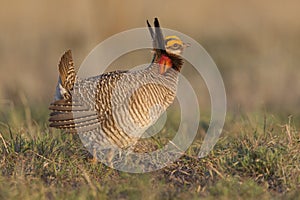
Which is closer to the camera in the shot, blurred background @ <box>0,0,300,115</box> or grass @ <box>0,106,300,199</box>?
grass @ <box>0,106,300,199</box>

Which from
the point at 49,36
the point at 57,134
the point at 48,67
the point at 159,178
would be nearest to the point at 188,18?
the point at 49,36

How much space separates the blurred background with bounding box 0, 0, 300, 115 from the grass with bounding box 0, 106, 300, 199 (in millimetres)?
2388

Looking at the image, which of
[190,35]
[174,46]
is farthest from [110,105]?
[190,35]

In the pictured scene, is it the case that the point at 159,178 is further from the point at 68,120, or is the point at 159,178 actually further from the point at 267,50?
the point at 267,50

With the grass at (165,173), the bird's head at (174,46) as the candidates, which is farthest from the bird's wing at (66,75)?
the bird's head at (174,46)

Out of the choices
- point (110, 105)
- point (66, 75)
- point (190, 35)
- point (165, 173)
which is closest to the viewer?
point (165, 173)

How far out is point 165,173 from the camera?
4570 millimetres

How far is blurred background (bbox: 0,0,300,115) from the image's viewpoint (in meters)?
8.95

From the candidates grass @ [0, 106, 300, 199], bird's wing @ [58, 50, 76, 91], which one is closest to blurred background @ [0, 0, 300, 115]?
bird's wing @ [58, 50, 76, 91]

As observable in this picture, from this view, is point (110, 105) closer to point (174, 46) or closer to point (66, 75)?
point (66, 75)

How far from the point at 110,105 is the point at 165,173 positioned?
0.80 meters

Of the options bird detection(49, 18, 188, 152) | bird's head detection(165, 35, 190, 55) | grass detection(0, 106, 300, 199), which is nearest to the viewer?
grass detection(0, 106, 300, 199)

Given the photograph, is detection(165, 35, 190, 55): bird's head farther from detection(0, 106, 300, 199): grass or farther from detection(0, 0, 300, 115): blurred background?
detection(0, 0, 300, 115): blurred background

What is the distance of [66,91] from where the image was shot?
17.3 ft
